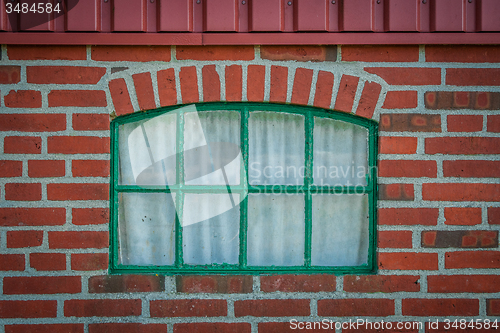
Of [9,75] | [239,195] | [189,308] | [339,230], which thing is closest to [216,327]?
[189,308]

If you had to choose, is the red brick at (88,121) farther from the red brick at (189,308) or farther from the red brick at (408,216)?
the red brick at (408,216)

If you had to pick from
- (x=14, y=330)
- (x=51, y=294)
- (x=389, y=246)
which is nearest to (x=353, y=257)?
(x=389, y=246)

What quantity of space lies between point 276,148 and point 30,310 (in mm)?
1713

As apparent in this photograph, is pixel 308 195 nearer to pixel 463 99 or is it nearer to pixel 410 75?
pixel 410 75

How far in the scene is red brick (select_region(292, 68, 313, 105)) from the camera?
6.40 feet

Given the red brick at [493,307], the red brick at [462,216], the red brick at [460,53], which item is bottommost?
the red brick at [493,307]

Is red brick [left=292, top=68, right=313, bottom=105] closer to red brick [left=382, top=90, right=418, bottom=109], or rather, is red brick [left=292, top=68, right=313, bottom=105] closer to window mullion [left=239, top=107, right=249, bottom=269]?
window mullion [left=239, top=107, right=249, bottom=269]

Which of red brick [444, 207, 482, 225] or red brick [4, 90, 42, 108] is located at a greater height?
red brick [4, 90, 42, 108]

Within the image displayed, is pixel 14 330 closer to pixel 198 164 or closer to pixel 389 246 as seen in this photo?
pixel 198 164

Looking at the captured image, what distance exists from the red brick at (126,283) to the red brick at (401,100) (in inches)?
65.5

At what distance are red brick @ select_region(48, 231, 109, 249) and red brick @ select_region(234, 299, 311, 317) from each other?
0.86 meters

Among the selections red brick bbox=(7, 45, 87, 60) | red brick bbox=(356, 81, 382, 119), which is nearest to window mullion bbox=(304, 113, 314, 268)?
red brick bbox=(356, 81, 382, 119)

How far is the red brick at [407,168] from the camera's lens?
1959mm

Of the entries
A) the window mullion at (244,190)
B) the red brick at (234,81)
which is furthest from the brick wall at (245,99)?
the window mullion at (244,190)
